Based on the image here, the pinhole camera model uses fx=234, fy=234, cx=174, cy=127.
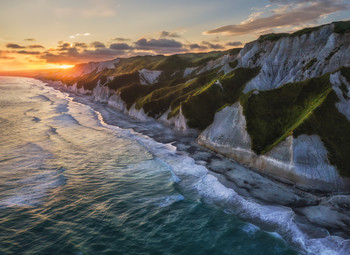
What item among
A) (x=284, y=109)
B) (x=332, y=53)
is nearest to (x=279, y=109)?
(x=284, y=109)

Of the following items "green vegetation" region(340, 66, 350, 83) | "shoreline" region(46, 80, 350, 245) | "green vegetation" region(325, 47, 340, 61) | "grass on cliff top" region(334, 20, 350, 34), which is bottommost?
"shoreline" region(46, 80, 350, 245)

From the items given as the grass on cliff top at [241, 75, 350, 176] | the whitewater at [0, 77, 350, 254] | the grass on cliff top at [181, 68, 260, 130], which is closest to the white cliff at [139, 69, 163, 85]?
the grass on cliff top at [181, 68, 260, 130]

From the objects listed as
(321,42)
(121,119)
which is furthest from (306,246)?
(121,119)

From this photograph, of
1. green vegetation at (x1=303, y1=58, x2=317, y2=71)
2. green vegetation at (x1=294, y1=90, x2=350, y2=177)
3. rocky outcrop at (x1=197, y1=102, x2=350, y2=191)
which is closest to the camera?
rocky outcrop at (x1=197, y1=102, x2=350, y2=191)

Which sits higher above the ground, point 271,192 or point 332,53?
point 332,53

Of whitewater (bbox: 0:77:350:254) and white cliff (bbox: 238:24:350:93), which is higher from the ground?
white cliff (bbox: 238:24:350:93)

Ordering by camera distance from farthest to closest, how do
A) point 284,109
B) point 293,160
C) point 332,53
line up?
point 332,53 < point 284,109 < point 293,160

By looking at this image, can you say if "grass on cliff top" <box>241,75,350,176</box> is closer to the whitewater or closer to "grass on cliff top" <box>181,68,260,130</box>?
the whitewater

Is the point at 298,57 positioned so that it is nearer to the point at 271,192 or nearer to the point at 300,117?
the point at 300,117
